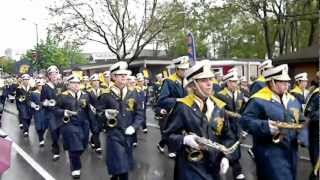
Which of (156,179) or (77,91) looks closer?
(156,179)

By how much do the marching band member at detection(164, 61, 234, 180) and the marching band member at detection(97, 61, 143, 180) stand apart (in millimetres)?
2443

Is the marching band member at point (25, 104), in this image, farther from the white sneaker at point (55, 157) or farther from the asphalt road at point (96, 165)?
the white sneaker at point (55, 157)

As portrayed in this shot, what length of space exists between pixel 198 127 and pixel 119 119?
2788 mm

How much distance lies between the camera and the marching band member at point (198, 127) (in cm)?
512

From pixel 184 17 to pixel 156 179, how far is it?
25.4 meters

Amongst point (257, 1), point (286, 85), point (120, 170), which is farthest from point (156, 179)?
point (257, 1)

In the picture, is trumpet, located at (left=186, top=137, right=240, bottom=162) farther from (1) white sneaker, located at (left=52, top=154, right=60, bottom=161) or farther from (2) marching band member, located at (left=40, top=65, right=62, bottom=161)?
(1) white sneaker, located at (left=52, top=154, right=60, bottom=161)

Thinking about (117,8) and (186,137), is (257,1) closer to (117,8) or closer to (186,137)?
(117,8)

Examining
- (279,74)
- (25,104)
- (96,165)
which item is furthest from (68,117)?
(25,104)

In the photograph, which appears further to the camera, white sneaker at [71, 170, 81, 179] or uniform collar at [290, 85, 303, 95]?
uniform collar at [290, 85, 303, 95]

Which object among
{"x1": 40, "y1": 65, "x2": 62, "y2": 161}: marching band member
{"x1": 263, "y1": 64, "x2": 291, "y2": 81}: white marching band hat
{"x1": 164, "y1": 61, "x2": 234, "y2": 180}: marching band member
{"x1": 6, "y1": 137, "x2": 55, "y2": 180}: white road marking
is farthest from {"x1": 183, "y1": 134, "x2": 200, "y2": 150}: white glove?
{"x1": 40, "y1": 65, "x2": 62, "y2": 161}: marching band member

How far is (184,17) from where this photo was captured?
33969 mm

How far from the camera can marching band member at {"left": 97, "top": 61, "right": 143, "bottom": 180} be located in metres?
7.64

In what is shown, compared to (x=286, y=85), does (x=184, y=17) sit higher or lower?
higher
